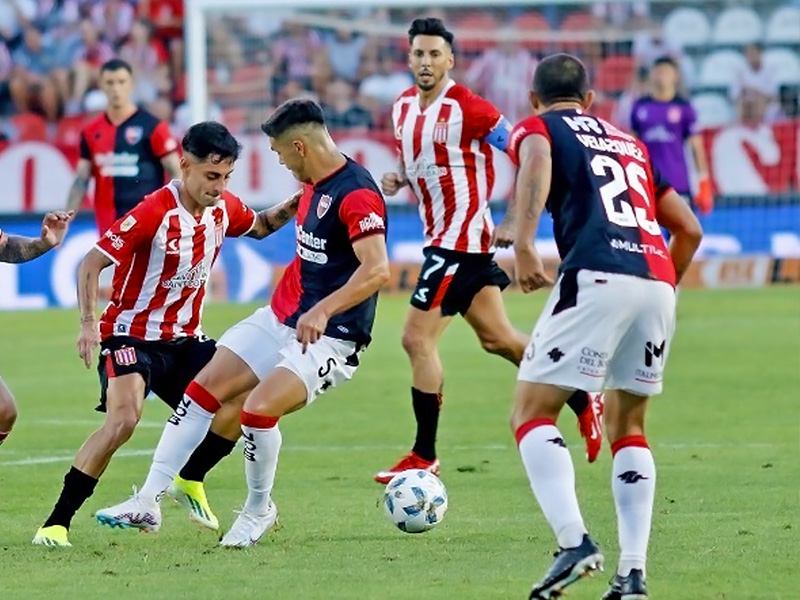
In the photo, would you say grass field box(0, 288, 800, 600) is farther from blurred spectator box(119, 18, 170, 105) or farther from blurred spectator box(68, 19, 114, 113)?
blurred spectator box(68, 19, 114, 113)

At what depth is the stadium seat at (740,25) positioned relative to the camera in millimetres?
23078

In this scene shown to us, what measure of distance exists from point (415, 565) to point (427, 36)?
4.26 m

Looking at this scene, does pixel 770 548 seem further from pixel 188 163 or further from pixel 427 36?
pixel 427 36

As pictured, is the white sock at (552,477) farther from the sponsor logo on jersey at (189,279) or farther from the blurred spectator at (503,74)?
the blurred spectator at (503,74)

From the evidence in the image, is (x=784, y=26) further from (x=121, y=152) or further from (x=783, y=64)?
(x=121, y=152)

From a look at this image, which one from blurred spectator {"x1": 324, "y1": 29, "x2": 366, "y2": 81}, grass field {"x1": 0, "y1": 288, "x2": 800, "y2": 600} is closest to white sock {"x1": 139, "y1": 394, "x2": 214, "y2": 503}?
grass field {"x1": 0, "y1": 288, "x2": 800, "y2": 600}

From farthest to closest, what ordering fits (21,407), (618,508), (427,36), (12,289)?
(12,289), (21,407), (427,36), (618,508)

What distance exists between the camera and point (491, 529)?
24.7 ft

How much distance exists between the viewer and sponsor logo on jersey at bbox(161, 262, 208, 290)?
26.1 ft

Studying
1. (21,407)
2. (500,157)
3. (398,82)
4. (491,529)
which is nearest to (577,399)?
(491,529)

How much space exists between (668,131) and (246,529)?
1066 centimetres

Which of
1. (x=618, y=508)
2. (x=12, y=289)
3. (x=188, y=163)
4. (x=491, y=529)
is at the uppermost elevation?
(x=188, y=163)

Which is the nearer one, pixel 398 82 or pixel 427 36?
pixel 427 36

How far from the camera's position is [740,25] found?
23.1 m
